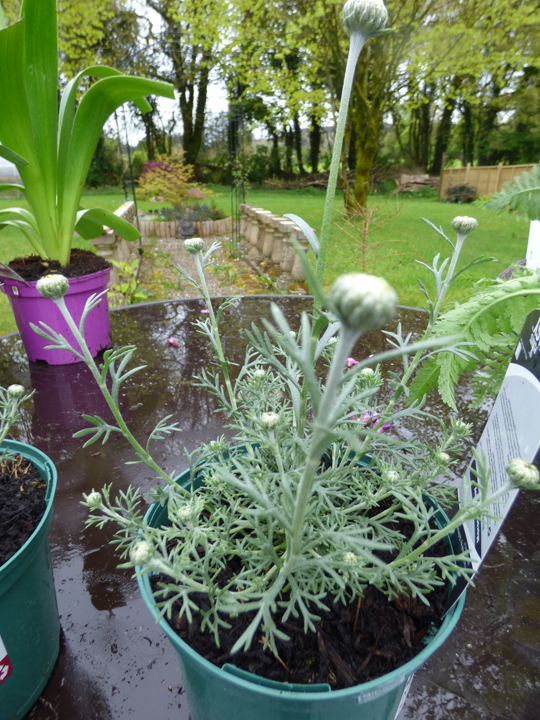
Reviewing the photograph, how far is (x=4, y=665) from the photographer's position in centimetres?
62

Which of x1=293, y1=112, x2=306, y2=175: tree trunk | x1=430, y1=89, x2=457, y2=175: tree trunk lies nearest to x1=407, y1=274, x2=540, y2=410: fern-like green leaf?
x1=293, y1=112, x2=306, y2=175: tree trunk

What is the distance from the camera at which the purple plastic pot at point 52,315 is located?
153 cm

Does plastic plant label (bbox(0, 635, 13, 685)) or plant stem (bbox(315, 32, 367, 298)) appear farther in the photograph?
plastic plant label (bbox(0, 635, 13, 685))

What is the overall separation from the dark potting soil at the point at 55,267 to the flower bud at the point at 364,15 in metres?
1.43

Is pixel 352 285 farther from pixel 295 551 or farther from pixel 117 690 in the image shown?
pixel 117 690

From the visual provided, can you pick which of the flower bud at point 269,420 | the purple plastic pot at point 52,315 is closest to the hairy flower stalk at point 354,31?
the flower bud at point 269,420

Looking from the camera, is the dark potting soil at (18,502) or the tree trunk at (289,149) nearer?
the dark potting soil at (18,502)

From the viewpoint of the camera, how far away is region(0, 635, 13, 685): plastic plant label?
2.04 ft

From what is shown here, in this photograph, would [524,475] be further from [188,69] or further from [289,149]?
[289,149]

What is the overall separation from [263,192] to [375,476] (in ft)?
48.6

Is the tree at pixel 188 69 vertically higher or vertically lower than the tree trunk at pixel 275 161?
higher

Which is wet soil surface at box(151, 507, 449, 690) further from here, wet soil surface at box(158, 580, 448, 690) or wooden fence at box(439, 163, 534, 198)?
wooden fence at box(439, 163, 534, 198)

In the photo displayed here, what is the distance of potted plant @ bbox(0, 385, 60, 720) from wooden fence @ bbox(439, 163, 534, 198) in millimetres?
11955

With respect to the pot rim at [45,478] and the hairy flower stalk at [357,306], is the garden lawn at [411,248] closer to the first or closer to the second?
the hairy flower stalk at [357,306]
